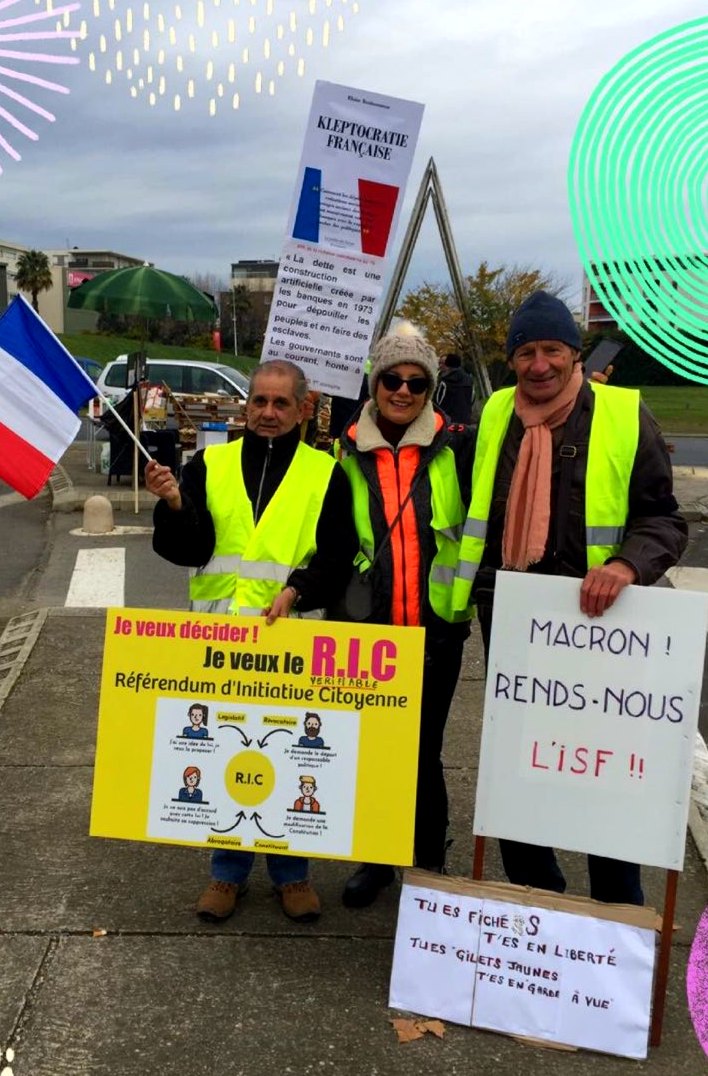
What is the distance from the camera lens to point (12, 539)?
424 inches

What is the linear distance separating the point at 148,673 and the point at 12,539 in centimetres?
825

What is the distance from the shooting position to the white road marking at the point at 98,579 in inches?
310

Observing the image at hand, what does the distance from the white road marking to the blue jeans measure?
436cm

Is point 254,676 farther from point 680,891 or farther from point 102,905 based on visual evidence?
point 680,891

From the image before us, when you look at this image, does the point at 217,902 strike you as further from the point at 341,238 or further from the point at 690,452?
the point at 690,452

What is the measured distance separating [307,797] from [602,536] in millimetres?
1161

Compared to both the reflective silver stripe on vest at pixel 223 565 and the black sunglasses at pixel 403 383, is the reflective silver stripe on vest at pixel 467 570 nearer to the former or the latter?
the black sunglasses at pixel 403 383

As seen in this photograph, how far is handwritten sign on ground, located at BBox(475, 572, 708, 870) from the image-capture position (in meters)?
2.74

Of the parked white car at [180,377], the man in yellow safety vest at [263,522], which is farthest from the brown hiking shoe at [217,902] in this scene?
the parked white car at [180,377]

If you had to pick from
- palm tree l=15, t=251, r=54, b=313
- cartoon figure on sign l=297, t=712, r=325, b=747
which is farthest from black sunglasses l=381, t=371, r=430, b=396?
palm tree l=15, t=251, r=54, b=313

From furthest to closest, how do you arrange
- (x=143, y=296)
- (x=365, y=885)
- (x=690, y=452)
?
1. (x=690, y=452)
2. (x=143, y=296)
3. (x=365, y=885)

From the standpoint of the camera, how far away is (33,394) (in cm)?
364

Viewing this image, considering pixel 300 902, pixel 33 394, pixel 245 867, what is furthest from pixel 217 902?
pixel 33 394

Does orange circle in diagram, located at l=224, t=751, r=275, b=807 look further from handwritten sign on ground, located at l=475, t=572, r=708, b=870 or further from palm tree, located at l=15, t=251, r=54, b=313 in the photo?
palm tree, located at l=15, t=251, r=54, b=313
